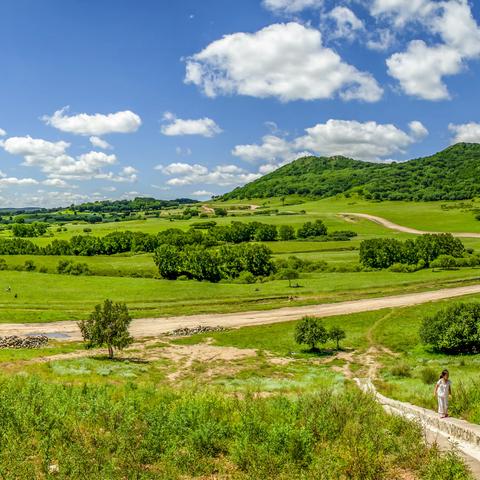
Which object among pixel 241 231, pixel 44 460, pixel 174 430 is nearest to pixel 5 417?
pixel 44 460

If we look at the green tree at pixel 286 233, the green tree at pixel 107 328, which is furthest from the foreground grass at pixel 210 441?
the green tree at pixel 286 233

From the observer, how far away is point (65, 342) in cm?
5844

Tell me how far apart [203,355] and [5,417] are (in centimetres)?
3922

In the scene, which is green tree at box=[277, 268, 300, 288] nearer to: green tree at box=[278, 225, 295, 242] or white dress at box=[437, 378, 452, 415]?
green tree at box=[278, 225, 295, 242]

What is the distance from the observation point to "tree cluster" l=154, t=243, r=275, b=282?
108562 mm

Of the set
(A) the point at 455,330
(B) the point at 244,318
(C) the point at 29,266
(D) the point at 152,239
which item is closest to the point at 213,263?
(B) the point at 244,318

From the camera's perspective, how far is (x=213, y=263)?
108688mm

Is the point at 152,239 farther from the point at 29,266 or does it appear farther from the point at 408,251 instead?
the point at 408,251

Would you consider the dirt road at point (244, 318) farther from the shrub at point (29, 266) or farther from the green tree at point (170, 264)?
the shrub at point (29, 266)

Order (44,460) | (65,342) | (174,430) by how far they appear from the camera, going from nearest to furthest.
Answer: (44,460) → (174,430) → (65,342)

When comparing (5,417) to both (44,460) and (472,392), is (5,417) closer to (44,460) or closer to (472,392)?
(44,460)

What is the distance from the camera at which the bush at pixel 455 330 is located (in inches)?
1960

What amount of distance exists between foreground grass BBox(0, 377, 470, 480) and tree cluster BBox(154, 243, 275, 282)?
91.2 m

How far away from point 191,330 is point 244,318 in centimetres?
1025
